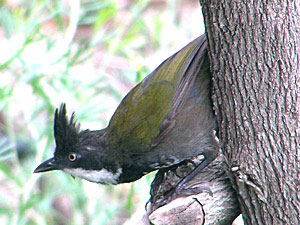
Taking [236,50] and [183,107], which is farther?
[183,107]

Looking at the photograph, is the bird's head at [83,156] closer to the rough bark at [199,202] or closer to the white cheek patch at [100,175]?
the white cheek patch at [100,175]

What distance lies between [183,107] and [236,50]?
0.91 metres

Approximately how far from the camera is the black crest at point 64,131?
378cm

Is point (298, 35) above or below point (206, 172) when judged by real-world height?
above

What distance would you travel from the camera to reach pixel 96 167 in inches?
154

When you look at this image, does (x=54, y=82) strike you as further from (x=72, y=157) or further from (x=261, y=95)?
(x=261, y=95)

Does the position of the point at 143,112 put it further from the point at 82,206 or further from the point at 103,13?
the point at 82,206

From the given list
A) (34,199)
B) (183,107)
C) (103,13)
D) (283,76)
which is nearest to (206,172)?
(183,107)

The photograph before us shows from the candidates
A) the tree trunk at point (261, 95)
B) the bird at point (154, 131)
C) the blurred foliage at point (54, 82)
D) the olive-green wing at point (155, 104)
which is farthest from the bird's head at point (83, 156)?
the tree trunk at point (261, 95)

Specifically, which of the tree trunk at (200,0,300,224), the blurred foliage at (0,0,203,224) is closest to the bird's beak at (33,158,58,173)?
the blurred foliage at (0,0,203,224)

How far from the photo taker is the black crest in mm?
3783

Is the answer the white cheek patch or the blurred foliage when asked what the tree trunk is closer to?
the white cheek patch

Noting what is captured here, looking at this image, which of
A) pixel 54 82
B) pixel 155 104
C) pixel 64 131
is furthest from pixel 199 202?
pixel 54 82

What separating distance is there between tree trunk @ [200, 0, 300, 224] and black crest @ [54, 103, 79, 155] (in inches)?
53.0
